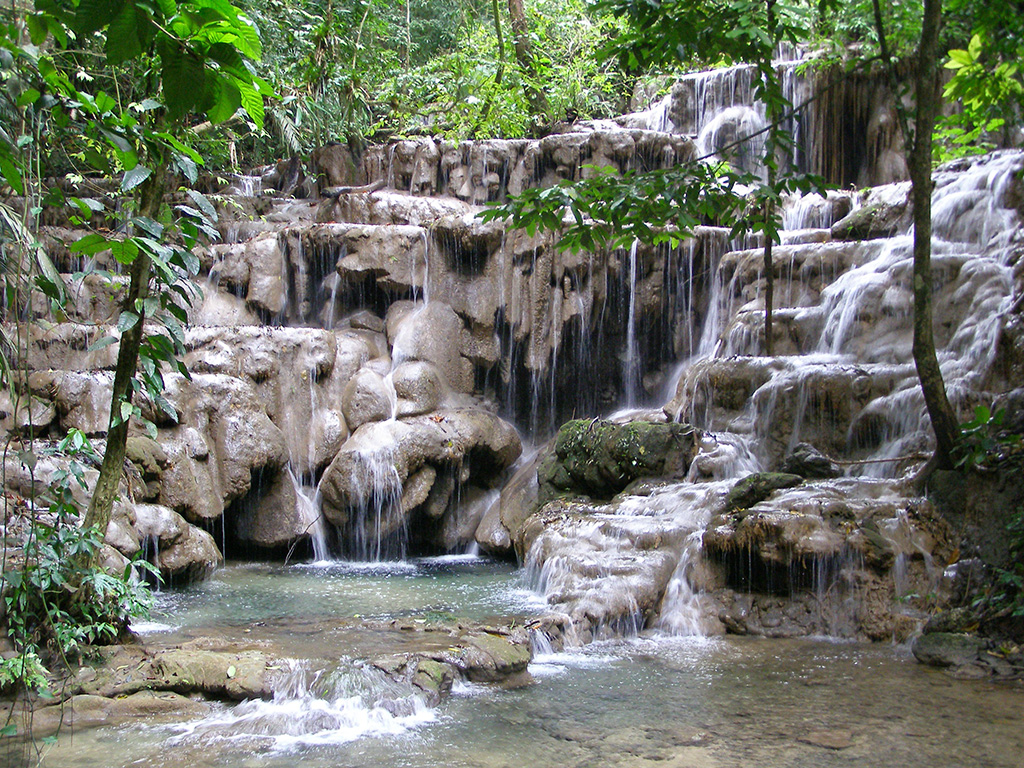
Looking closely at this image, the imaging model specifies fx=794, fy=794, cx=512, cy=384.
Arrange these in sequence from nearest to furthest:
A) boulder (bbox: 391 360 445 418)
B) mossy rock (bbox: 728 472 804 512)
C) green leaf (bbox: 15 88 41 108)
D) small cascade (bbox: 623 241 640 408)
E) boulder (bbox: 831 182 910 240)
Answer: green leaf (bbox: 15 88 41 108)
mossy rock (bbox: 728 472 804 512)
boulder (bbox: 831 182 910 240)
boulder (bbox: 391 360 445 418)
small cascade (bbox: 623 241 640 408)

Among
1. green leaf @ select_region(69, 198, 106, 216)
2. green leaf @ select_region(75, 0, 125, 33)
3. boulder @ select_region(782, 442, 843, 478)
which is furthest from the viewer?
boulder @ select_region(782, 442, 843, 478)

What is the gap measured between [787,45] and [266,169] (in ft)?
40.2

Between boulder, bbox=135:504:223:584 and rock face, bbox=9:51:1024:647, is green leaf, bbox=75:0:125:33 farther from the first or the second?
boulder, bbox=135:504:223:584

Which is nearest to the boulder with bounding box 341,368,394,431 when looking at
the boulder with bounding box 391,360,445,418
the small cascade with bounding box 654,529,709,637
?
the boulder with bounding box 391,360,445,418

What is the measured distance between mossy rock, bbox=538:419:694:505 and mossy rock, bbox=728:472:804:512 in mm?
1608

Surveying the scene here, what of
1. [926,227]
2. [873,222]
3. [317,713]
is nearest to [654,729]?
[317,713]

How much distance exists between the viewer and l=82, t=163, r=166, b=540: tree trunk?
4.43 meters

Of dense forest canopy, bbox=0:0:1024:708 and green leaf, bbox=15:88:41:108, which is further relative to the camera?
green leaf, bbox=15:88:41:108

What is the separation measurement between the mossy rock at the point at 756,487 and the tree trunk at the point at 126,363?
5319 millimetres

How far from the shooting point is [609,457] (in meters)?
→ 9.89

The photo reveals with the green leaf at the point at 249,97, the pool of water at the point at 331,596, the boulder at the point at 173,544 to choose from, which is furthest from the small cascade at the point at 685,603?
the green leaf at the point at 249,97

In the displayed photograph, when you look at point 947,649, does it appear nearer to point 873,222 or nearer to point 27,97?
point 27,97

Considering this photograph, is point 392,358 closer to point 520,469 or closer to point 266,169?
point 520,469

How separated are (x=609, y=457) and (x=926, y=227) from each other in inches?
185
